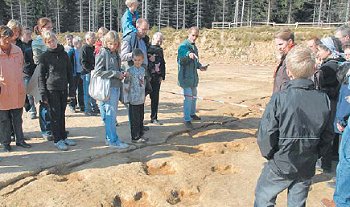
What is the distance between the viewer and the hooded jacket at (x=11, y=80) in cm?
527

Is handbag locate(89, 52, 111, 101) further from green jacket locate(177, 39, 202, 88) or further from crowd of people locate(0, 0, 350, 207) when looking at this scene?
green jacket locate(177, 39, 202, 88)

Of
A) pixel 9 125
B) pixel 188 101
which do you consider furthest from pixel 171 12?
pixel 9 125

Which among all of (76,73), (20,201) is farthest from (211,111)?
(20,201)

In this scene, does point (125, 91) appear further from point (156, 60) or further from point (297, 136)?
point (297, 136)

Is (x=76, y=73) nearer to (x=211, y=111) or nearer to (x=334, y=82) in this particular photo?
(x=211, y=111)

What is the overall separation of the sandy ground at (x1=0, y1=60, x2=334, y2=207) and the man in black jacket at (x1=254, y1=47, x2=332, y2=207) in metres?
1.20

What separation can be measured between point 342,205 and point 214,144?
9.71 feet

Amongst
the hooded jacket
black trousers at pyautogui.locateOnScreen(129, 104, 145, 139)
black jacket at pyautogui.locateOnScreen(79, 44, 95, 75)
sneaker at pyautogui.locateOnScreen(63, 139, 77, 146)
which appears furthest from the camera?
black jacket at pyautogui.locateOnScreen(79, 44, 95, 75)

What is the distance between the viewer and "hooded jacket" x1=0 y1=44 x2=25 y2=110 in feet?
17.3

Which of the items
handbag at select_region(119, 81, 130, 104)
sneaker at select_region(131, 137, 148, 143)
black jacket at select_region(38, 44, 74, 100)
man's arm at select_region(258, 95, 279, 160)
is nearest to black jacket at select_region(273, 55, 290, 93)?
man's arm at select_region(258, 95, 279, 160)

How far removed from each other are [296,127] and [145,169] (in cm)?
260

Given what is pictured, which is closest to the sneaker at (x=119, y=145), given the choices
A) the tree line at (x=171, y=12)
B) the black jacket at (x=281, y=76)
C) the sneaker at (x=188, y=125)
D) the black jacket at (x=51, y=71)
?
the black jacket at (x=51, y=71)

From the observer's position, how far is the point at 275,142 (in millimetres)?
2996

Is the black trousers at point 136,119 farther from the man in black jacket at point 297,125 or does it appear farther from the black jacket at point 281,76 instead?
the man in black jacket at point 297,125
